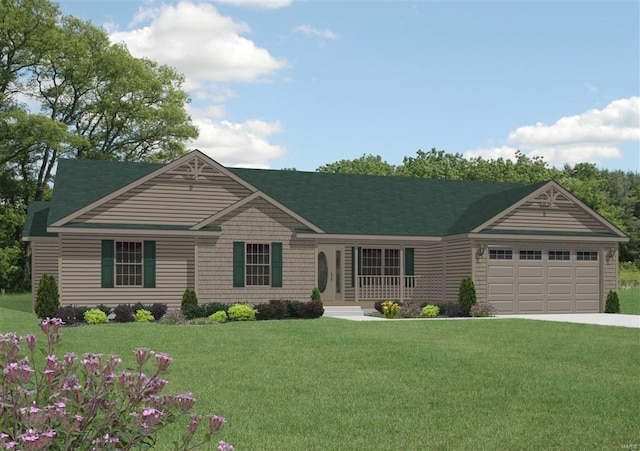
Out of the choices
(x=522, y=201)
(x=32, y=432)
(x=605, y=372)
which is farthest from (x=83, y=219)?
(x=32, y=432)

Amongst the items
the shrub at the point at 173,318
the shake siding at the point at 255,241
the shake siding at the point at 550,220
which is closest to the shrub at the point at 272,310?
the shake siding at the point at 255,241

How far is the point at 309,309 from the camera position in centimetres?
2775

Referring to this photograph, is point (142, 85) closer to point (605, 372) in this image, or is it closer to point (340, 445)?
point (605, 372)

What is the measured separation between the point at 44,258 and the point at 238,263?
24.9ft

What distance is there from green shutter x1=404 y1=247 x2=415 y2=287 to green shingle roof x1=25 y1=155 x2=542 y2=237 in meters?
1.10

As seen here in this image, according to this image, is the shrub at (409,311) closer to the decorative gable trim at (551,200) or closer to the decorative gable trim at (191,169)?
the decorative gable trim at (551,200)

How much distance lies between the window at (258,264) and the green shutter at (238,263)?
0.32m

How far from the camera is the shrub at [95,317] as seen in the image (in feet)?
85.4

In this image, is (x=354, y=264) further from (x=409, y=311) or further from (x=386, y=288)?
(x=409, y=311)

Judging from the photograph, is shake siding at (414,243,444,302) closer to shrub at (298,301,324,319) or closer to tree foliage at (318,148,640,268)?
shrub at (298,301,324,319)

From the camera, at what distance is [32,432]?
4.44 m

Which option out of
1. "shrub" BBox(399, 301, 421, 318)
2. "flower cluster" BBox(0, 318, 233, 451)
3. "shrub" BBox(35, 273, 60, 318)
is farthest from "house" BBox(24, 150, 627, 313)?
"flower cluster" BBox(0, 318, 233, 451)

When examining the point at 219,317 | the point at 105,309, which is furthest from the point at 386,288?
the point at 105,309

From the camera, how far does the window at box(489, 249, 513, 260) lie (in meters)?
32.1
